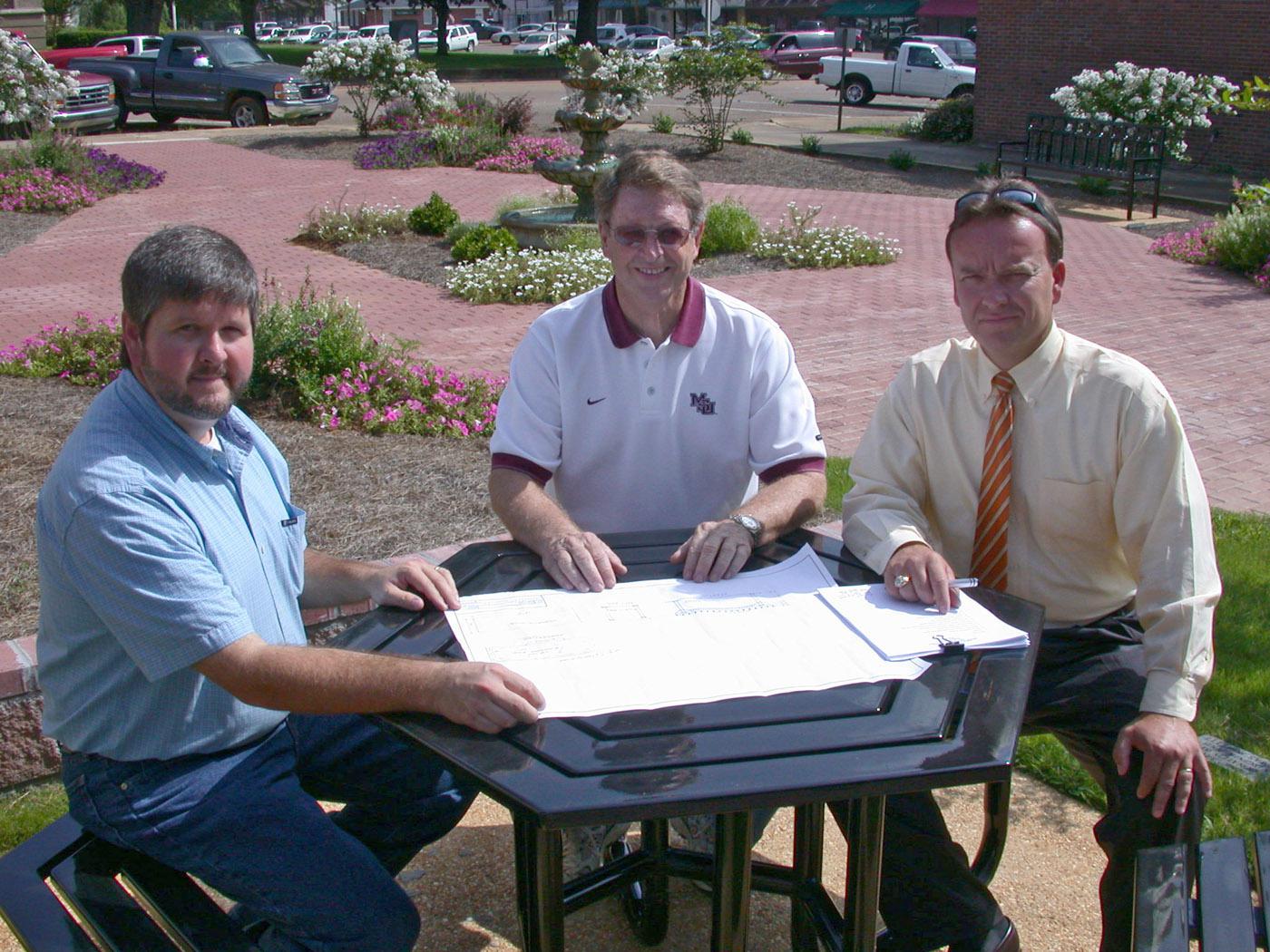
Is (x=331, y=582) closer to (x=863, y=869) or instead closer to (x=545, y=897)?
(x=545, y=897)

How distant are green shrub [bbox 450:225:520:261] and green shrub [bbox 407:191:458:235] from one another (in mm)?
1481

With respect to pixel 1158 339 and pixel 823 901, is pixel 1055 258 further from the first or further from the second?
pixel 1158 339

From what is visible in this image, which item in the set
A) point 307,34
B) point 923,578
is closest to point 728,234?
point 923,578

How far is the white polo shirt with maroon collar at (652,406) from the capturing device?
2.89 m

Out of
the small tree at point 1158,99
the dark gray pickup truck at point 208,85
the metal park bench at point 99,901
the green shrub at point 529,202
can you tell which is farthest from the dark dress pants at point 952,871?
the dark gray pickup truck at point 208,85

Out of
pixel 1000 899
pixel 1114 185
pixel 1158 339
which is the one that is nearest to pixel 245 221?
pixel 1158 339

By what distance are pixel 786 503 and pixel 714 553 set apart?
352mm

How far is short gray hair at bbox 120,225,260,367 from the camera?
6.80 feet

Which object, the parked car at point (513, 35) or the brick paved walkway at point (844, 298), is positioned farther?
the parked car at point (513, 35)

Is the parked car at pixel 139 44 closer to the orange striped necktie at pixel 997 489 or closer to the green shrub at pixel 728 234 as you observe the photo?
the green shrub at pixel 728 234

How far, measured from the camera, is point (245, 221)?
46.4 feet

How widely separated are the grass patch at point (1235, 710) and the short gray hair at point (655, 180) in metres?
1.83

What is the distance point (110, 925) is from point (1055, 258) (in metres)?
2.19

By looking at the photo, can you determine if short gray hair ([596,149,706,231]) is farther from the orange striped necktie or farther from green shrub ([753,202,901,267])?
green shrub ([753,202,901,267])
